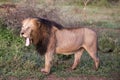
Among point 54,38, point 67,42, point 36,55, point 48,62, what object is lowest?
point 36,55

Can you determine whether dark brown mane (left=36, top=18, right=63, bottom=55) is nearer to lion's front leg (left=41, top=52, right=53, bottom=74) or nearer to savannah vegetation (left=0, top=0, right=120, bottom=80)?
lion's front leg (left=41, top=52, right=53, bottom=74)

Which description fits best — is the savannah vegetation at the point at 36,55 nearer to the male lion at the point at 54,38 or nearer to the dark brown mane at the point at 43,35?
the male lion at the point at 54,38

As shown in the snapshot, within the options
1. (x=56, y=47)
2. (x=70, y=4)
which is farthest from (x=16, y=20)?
(x=70, y=4)

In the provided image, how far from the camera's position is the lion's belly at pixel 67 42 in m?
8.63

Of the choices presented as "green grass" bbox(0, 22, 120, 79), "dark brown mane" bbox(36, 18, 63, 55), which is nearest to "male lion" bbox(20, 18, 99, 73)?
"dark brown mane" bbox(36, 18, 63, 55)

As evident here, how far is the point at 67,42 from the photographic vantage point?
8.71 m

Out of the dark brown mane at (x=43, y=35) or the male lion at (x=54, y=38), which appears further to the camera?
the dark brown mane at (x=43, y=35)

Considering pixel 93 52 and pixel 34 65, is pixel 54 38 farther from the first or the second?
pixel 93 52

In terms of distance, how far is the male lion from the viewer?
8140 mm

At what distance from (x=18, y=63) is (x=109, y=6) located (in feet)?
54.2

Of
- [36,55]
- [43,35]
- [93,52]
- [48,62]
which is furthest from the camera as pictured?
[36,55]

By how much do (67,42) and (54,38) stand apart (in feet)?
1.11

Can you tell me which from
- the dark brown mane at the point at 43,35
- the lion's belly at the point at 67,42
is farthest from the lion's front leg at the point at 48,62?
the lion's belly at the point at 67,42

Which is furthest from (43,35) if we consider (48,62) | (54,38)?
(48,62)
